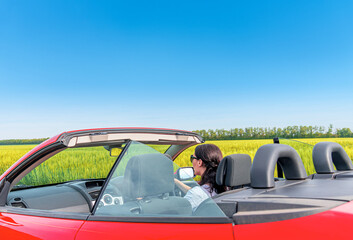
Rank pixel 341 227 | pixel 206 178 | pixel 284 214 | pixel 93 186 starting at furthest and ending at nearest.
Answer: pixel 93 186, pixel 206 178, pixel 284 214, pixel 341 227

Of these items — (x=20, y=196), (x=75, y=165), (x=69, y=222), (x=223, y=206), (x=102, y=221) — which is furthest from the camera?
(x=75, y=165)

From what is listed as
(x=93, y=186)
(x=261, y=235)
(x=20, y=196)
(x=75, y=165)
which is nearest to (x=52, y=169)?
(x=75, y=165)

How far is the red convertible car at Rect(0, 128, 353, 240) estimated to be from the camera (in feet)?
4.63

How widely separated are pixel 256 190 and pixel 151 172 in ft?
2.12

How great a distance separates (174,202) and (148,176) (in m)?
0.23

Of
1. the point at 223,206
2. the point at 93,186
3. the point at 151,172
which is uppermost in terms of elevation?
the point at 151,172

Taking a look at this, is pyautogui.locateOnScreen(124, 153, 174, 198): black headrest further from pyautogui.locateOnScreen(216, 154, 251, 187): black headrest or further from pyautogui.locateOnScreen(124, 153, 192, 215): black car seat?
pyautogui.locateOnScreen(216, 154, 251, 187): black headrest

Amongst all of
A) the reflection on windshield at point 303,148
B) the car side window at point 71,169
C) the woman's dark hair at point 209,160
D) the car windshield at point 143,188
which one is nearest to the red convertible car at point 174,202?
the car windshield at point 143,188

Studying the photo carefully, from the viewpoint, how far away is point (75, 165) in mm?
4594

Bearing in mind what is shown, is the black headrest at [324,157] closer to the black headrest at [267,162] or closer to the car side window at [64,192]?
the black headrest at [267,162]

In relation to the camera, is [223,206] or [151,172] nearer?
[223,206]

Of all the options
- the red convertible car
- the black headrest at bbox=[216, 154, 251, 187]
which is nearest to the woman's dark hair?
the red convertible car

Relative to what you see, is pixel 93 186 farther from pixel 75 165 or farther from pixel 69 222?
pixel 69 222

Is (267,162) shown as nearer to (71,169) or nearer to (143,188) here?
(143,188)
